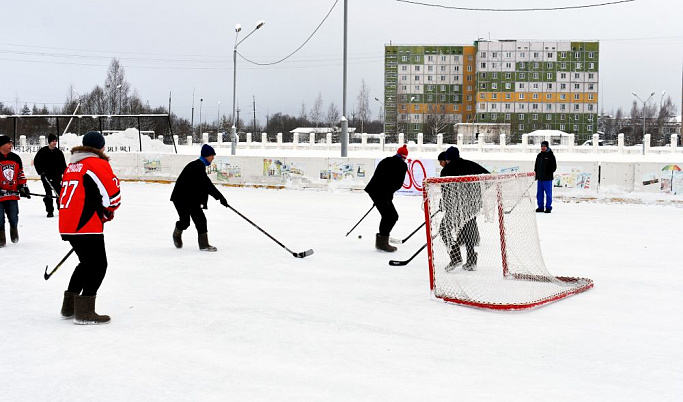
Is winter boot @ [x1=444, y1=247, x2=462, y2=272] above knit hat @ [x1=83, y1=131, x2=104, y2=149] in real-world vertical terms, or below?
below

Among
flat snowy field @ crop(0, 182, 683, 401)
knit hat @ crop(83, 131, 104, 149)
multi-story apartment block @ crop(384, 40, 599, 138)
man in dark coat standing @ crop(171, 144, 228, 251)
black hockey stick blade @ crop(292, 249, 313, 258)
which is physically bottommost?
flat snowy field @ crop(0, 182, 683, 401)

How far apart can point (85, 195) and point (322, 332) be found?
2.09 metres

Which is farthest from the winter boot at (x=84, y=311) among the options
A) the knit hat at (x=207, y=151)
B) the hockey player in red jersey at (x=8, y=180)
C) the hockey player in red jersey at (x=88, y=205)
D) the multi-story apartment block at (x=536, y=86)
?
the multi-story apartment block at (x=536, y=86)

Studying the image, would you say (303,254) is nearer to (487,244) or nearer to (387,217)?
(387,217)

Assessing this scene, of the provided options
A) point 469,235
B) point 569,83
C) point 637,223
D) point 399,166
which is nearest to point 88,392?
point 469,235

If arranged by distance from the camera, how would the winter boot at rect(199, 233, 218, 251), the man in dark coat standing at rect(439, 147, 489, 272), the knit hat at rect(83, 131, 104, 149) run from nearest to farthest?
the knit hat at rect(83, 131, 104, 149) → the man in dark coat standing at rect(439, 147, 489, 272) → the winter boot at rect(199, 233, 218, 251)

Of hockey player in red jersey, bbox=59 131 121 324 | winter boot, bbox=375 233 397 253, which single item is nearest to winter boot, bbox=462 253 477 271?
winter boot, bbox=375 233 397 253

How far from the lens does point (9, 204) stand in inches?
365

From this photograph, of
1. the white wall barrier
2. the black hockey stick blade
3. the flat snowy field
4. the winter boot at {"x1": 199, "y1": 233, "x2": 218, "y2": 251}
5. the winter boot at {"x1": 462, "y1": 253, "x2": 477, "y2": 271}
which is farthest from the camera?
the white wall barrier

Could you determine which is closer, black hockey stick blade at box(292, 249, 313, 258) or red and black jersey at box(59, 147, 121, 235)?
red and black jersey at box(59, 147, 121, 235)

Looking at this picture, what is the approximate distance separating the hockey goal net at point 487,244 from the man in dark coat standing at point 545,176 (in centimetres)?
725

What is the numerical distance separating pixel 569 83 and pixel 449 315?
95202 millimetres

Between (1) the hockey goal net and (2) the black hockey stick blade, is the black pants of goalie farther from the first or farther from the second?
(2) the black hockey stick blade

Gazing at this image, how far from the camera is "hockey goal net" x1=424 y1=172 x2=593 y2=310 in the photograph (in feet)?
22.0
